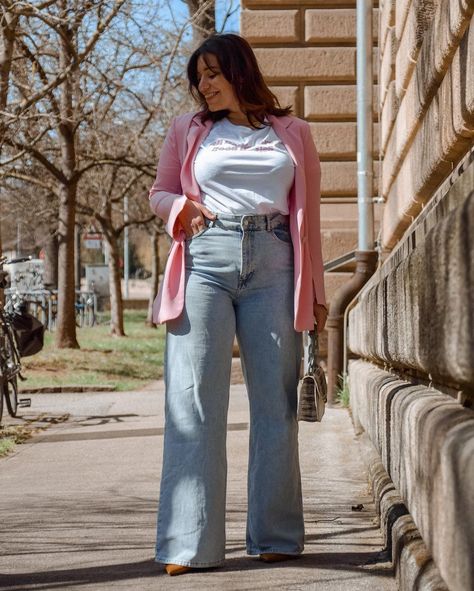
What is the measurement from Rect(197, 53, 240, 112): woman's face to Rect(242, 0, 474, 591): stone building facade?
2.53 ft

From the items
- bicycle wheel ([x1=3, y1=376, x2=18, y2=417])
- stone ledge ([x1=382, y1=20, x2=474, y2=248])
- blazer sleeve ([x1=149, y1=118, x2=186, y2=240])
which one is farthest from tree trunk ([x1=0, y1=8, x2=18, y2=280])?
blazer sleeve ([x1=149, y1=118, x2=186, y2=240])

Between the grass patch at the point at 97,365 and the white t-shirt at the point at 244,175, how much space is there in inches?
410

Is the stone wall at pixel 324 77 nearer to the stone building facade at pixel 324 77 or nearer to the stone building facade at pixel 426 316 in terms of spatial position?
the stone building facade at pixel 324 77

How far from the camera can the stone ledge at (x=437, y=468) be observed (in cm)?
227

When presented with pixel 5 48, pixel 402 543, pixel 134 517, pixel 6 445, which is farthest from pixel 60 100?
pixel 402 543

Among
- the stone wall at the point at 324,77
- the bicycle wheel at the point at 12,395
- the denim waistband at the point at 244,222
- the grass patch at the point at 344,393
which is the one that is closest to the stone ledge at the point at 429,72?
the denim waistband at the point at 244,222

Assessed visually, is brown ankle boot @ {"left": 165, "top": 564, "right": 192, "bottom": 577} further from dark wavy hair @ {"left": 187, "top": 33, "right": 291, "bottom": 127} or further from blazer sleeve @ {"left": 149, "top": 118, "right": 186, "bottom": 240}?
dark wavy hair @ {"left": 187, "top": 33, "right": 291, "bottom": 127}

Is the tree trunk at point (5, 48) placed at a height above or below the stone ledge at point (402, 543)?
above

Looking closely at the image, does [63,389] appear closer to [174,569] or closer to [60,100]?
[60,100]

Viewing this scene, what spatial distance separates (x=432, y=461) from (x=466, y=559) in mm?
514

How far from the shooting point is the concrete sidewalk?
4.03m

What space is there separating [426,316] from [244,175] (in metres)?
1.57

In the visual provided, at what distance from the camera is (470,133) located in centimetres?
393

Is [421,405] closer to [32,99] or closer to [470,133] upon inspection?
[470,133]
